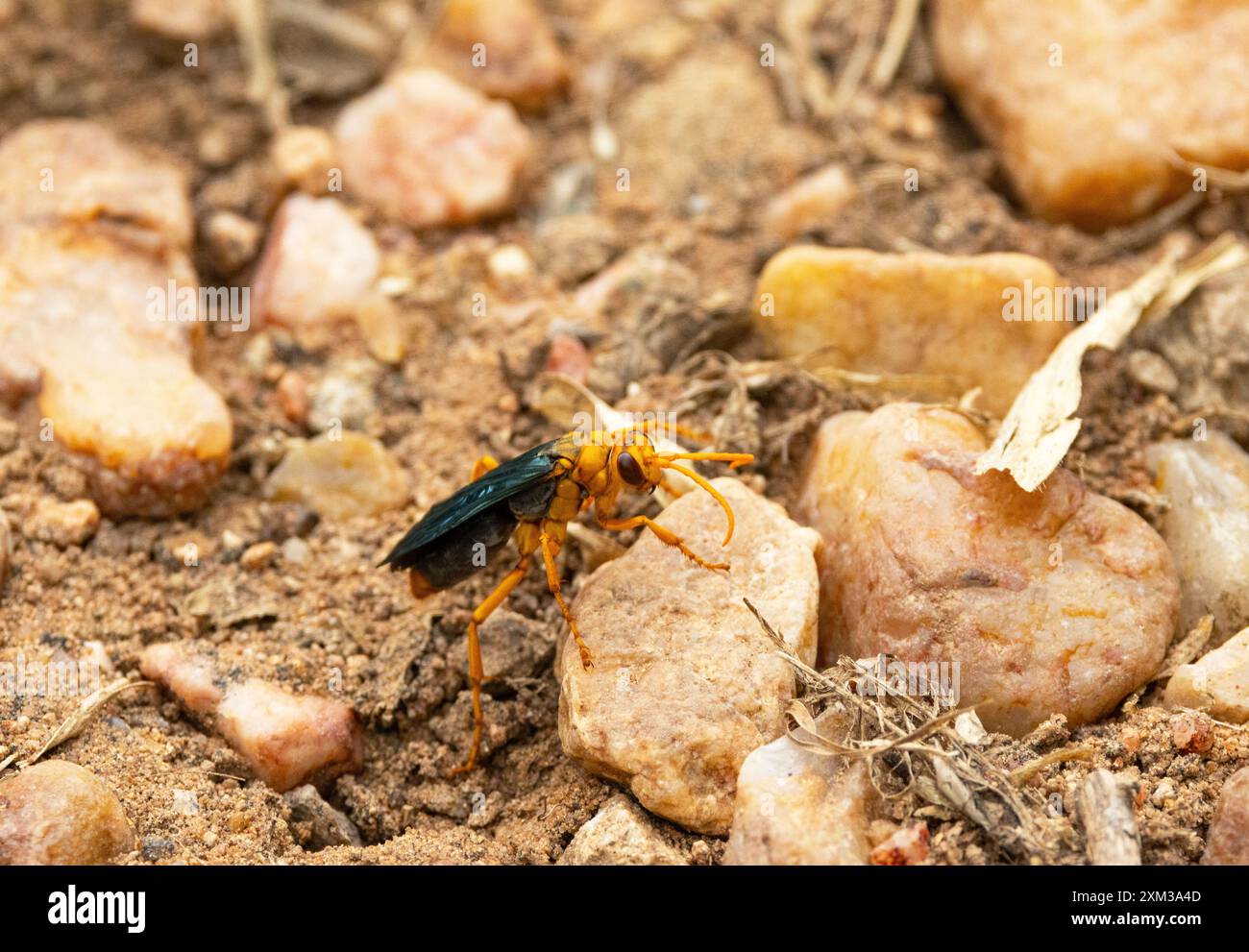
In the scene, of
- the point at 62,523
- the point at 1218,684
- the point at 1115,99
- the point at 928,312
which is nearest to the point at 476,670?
the point at 62,523

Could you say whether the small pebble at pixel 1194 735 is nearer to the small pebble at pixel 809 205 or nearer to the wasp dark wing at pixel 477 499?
the wasp dark wing at pixel 477 499

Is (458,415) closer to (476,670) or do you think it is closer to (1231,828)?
(476,670)

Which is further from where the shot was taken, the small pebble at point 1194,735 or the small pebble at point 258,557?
the small pebble at point 258,557

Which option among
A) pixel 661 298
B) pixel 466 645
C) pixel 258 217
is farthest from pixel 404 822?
pixel 258 217

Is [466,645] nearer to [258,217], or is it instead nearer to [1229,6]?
[258,217]

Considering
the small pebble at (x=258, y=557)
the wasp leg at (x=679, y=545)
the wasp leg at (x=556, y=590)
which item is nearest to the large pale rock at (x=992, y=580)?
the wasp leg at (x=679, y=545)
